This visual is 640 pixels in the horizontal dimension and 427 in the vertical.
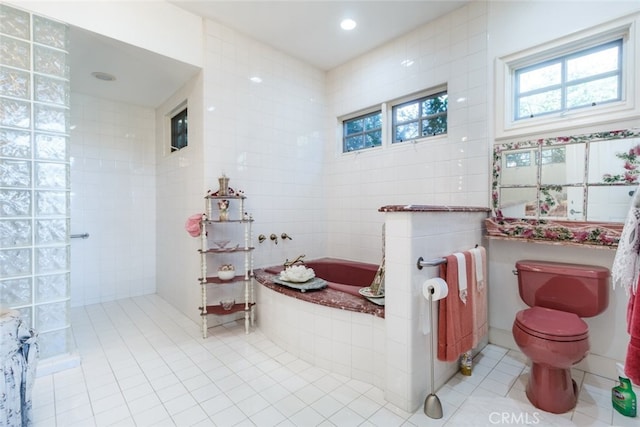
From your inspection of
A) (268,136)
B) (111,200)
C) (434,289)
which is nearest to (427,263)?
(434,289)

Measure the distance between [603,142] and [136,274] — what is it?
5.05 m

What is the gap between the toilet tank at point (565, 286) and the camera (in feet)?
6.30

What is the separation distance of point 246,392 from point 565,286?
227 cm

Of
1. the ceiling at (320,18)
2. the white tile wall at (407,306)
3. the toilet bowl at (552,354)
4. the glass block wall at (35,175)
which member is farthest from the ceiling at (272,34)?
the toilet bowl at (552,354)

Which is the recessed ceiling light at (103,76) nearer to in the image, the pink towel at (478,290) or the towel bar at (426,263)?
the towel bar at (426,263)

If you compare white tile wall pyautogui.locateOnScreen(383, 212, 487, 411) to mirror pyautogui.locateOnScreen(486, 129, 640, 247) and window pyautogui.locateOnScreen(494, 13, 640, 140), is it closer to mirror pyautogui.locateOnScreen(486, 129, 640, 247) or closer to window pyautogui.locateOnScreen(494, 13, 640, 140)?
mirror pyautogui.locateOnScreen(486, 129, 640, 247)

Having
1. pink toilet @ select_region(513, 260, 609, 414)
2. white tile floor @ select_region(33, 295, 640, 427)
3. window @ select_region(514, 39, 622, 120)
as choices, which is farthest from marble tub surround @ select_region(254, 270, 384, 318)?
window @ select_region(514, 39, 622, 120)

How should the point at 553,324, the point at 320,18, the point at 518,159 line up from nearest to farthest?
the point at 553,324
the point at 518,159
the point at 320,18

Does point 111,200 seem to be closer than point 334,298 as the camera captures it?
No

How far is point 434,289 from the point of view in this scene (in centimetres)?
165

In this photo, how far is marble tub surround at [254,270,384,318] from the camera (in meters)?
1.96

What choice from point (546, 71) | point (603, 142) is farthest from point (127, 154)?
point (603, 142)

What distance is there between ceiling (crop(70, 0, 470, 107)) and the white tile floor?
258 cm

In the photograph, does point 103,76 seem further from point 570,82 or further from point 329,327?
point 570,82
